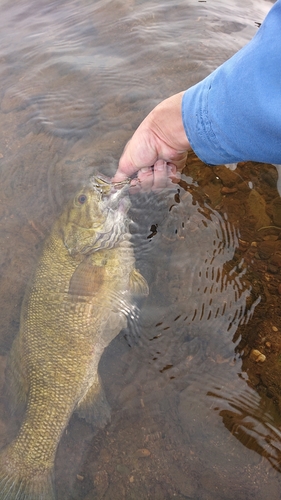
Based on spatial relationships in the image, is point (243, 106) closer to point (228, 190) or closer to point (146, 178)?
point (146, 178)

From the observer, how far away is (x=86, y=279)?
12.6ft

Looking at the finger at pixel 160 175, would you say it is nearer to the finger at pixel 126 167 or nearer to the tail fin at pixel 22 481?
the finger at pixel 126 167

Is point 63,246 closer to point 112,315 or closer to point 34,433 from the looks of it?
point 112,315

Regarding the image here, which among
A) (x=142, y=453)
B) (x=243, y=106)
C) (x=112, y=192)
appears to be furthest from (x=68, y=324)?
(x=243, y=106)

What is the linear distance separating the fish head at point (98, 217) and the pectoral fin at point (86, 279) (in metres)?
0.19

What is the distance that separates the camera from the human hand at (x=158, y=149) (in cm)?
329

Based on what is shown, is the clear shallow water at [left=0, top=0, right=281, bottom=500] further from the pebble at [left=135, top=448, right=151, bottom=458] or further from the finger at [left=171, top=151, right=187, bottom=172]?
the finger at [left=171, top=151, right=187, bottom=172]

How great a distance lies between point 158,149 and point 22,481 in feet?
10.2

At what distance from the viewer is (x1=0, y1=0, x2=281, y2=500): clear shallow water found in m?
3.08

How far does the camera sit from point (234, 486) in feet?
9.46

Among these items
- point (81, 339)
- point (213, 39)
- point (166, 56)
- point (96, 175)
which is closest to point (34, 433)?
point (81, 339)

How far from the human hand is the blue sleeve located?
34 cm

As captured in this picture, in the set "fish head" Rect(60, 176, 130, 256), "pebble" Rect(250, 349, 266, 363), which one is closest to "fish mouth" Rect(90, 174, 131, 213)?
"fish head" Rect(60, 176, 130, 256)

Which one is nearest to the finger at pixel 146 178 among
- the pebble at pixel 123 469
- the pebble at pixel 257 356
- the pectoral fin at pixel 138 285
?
the pectoral fin at pixel 138 285
